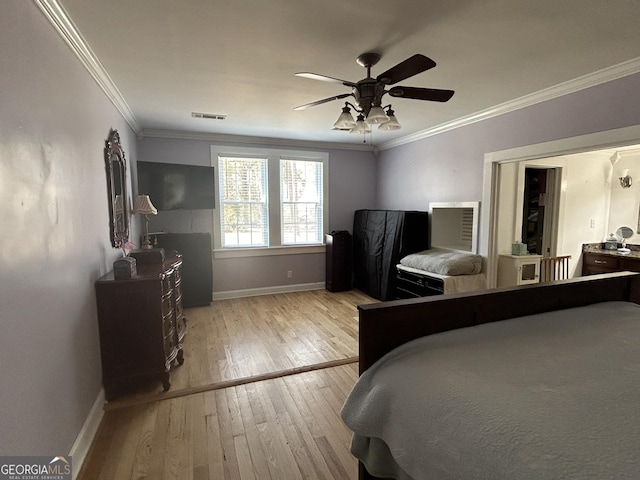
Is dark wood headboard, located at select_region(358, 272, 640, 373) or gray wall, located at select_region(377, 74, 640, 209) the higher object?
gray wall, located at select_region(377, 74, 640, 209)

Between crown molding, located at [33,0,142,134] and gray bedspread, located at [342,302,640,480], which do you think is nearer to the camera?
gray bedspread, located at [342,302,640,480]

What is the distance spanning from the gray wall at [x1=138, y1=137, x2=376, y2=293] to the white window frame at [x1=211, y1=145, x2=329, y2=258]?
0.24 ft

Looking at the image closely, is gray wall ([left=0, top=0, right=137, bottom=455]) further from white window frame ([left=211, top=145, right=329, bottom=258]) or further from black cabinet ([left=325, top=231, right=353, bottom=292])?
black cabinet ([left=325, top=231, right=353, bottom=292])

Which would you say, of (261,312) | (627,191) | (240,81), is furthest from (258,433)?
(627,191)

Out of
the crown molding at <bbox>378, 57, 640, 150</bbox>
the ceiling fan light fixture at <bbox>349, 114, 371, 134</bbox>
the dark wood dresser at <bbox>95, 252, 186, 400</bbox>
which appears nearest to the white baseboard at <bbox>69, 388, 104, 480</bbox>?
the dark wood dresser at <bbox>95, 252, 186, 400</bbox>

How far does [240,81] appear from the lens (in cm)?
268

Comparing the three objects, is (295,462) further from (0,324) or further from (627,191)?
(627,191)

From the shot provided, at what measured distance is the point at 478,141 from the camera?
12.0 feet

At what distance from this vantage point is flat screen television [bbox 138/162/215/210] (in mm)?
4023

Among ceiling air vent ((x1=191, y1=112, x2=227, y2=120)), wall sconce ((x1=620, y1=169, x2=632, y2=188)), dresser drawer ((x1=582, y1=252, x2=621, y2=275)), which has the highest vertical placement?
ceiling air vent ((x1=191, y1=112, x2=227, y2=120))

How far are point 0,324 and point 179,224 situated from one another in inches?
142

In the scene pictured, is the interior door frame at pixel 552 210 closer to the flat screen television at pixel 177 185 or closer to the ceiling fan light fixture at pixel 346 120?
the ceiling fan light fixture at pixel 346 120

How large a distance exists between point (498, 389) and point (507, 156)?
294 cm

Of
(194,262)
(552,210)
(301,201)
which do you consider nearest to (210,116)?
(194,262)
